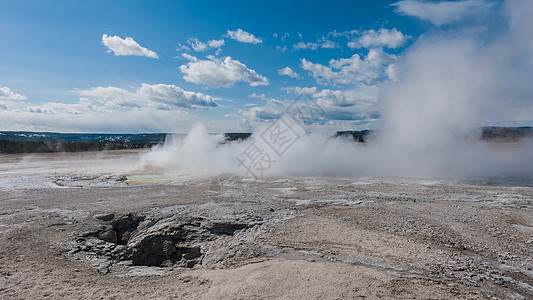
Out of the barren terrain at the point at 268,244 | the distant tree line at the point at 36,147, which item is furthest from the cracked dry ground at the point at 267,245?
the distant tree line at the point at 36,147

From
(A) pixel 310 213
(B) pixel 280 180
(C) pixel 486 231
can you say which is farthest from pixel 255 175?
(C) pixel 486 231

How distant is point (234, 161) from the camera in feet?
81.4

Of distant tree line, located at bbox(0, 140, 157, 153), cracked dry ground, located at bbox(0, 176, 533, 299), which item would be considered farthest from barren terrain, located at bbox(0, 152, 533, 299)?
distant tree line, located at bbox(0, 140, 157, 153)

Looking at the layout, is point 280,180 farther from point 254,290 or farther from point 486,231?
point 254,290

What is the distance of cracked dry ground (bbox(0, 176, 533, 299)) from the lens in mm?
5434

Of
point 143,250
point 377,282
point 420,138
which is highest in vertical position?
point 420,138

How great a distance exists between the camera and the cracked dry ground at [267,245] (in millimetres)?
5434

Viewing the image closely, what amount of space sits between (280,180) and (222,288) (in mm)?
12886

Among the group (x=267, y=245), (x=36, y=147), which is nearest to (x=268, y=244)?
(x=267, y=245)

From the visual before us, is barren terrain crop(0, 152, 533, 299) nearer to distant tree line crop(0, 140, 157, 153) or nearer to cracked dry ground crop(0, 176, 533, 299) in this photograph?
cracked dry ground crop(0, 176, 533, 299)

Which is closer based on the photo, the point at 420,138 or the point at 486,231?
the point at 486,231

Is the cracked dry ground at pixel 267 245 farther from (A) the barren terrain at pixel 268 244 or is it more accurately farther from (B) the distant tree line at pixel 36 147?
(B) the distant tree line at pixel 36 147

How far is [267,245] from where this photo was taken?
757 cm

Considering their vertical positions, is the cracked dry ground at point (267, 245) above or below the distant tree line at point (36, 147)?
below
